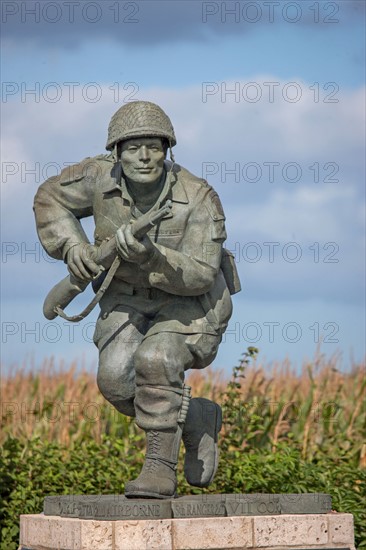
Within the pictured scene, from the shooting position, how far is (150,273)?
6.25 metres

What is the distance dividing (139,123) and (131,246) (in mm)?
728

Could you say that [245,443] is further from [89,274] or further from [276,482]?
[89,274]

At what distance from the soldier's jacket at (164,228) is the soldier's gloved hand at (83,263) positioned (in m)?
0.09

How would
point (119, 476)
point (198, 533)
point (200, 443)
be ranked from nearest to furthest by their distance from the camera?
point (198, 533)
point (200, 443)
point (119, 476)

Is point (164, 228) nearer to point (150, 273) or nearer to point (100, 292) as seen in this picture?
point (150, 273)

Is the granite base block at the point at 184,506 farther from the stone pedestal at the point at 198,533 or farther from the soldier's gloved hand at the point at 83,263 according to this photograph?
the soldier's gloved hand at the point at 83,263

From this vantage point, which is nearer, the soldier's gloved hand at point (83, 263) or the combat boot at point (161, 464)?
the combat boot at point (161, 464)

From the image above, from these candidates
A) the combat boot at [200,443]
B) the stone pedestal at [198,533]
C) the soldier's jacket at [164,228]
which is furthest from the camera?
the combat boot at [200,443]

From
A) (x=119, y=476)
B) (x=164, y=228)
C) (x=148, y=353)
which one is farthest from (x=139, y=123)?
(x=119, y=476)

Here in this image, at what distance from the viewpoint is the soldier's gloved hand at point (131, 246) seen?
5.98 metres

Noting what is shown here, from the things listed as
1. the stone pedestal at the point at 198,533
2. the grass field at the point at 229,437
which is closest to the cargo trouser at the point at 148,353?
the stone pedestal at the point at 198,533

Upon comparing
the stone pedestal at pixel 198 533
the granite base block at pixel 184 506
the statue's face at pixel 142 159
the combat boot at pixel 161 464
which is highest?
the statue's face at pixel 142 159

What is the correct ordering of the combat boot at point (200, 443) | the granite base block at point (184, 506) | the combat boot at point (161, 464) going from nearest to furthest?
the granite base block at point (184, 506) → the combat boot at point (161, 464) → the combat boot at point (200, 443)

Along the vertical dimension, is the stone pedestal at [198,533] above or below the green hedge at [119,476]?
below
